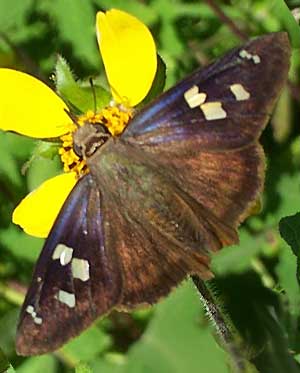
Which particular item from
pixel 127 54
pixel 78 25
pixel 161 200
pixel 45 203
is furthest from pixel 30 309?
pixel 78 25

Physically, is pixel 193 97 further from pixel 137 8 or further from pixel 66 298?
pixel 137 8

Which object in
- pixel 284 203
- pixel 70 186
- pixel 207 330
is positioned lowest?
pixel 284 203

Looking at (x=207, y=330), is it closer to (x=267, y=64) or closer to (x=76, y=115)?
(x=76, y=115)

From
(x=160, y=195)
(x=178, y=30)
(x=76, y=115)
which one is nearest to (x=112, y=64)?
(x=76, y=115)

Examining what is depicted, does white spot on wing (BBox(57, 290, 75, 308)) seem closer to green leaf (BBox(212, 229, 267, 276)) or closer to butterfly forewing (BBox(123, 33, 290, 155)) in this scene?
butterfly forewing (BBox(123, 33, 290, 155))

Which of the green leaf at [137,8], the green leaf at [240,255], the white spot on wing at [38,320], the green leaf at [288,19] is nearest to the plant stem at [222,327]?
the white spot on wing at [38,320]

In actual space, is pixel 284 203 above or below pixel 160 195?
below

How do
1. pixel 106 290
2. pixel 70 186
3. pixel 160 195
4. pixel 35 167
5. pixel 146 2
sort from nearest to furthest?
pixel 106 290
pixel 160 195
pixel 70 186
pixel 35 167
pixel 146 2
